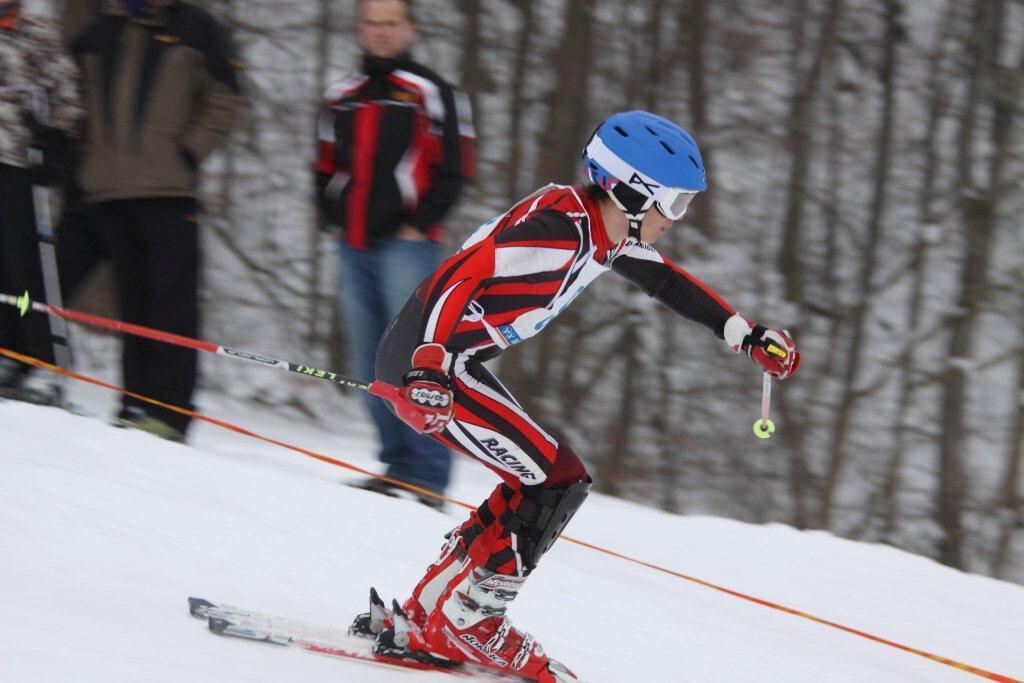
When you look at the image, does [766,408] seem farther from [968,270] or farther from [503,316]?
[968,270]

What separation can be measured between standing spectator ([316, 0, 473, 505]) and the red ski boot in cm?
139

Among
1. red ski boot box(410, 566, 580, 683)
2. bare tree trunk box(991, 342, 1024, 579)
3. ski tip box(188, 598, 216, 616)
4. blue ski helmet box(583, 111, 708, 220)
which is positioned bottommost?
bare tree trunk box(991, 342, 1024, 579)

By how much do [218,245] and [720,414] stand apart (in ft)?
12.5

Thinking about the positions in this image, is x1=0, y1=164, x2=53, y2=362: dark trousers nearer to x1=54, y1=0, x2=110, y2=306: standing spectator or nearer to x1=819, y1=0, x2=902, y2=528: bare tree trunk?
x1=54, y1=0, x2=110, y2=306: standing spectator

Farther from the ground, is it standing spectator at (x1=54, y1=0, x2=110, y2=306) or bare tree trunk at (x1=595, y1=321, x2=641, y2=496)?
standing spectator at (x1=54, y1=0, x2=110, y2=306)

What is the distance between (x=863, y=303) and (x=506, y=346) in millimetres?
6541

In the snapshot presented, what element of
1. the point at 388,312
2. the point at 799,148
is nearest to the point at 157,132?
the point at 388,312

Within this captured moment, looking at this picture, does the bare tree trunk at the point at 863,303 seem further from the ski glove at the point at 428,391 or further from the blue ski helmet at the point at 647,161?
the ski glove at the point at 428,391

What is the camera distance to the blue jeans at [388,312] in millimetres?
4375

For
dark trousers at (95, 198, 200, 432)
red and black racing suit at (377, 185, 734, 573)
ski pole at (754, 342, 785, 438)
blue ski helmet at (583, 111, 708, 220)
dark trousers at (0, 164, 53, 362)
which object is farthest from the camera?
dark trousers at (0, 164, 53, 362)

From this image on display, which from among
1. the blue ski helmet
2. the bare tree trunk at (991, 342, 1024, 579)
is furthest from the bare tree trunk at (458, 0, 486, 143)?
the blue ski helmet

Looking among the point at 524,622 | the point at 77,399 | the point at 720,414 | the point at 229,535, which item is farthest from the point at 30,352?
the point at 720,414

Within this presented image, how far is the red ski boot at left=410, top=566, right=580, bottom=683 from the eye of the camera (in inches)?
119

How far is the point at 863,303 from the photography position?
8.97 meters
